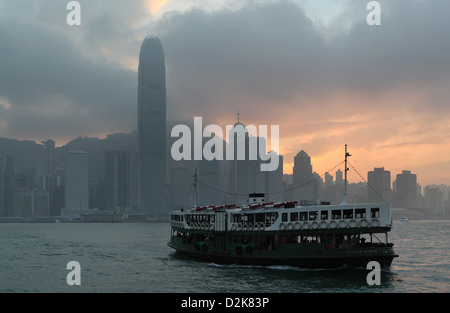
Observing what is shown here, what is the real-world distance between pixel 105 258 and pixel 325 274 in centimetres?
3131

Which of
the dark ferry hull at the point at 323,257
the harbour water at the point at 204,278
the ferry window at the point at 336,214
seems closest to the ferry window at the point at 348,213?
the ferry window at the point at 336,214

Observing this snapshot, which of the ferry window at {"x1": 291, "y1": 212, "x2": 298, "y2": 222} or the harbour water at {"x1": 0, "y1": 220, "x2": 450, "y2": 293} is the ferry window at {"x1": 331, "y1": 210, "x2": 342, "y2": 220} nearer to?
the ferry window at {"x1": 291, "y1": 212, "x2": 298, "y2": 222}

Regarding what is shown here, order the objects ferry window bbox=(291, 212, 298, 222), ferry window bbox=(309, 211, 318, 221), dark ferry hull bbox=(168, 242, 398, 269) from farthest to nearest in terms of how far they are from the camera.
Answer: ferry window bbox=(291, 212, 298, 222) < ferry window bbox=(309, 211, 318, 221) < dark ferry hull bbox=(168, 242, 398, 269)

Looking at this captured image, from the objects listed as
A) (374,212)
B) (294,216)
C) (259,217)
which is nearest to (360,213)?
(374,212)

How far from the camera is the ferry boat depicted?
3984 cm

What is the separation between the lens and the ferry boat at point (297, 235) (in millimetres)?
39844

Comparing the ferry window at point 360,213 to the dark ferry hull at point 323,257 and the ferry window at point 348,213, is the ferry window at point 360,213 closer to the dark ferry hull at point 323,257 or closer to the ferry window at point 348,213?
the ferry window at point 348,213

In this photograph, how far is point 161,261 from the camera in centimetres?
5431

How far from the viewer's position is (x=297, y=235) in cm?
4194

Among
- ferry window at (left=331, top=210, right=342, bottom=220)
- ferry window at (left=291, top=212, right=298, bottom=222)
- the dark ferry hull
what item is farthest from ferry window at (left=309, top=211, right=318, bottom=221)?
the dark ferry hull

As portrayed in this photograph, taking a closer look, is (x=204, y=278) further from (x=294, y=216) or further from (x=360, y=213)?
(x=360, y=213)

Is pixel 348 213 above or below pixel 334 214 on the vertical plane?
above
